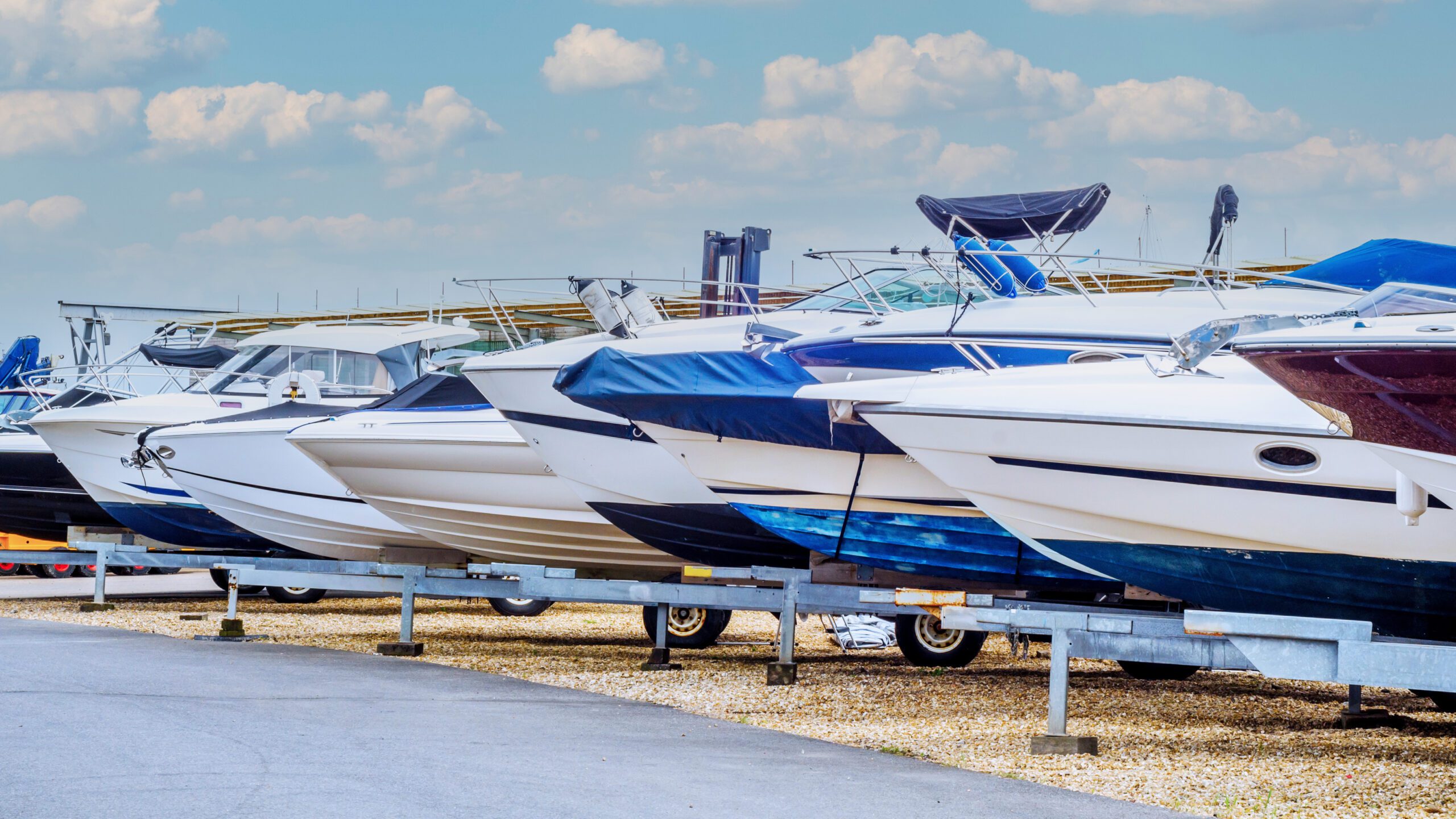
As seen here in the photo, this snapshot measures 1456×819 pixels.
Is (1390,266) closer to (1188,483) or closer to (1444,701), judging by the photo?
(1444,701)

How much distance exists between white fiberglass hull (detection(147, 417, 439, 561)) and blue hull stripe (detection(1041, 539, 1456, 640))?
652 centimetres

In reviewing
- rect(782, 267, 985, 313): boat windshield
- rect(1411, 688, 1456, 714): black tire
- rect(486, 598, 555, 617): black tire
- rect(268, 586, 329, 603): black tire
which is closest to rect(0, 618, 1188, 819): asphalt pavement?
rect(1411, 688, 1456, 714): black tire

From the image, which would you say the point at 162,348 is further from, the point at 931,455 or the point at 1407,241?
the point at 1407,241

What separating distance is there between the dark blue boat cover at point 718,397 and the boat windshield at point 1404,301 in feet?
8.23

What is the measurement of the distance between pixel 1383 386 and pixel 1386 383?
0.02 metres

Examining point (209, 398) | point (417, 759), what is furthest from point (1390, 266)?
point (209, 398)

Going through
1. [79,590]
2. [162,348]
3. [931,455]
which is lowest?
[79,590]

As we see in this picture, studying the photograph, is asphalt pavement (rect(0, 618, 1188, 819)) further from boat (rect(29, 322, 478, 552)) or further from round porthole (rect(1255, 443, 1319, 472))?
boat (rect(29, 322, 478, 552))

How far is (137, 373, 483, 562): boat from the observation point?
38.9 ft

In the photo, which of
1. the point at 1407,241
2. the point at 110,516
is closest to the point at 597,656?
the point at 1407,241

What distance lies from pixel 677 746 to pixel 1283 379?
276cm

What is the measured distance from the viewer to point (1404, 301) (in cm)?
641

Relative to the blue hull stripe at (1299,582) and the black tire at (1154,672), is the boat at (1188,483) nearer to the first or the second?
the blue hull stripe at (1299,582)

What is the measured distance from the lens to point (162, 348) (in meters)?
15.0
